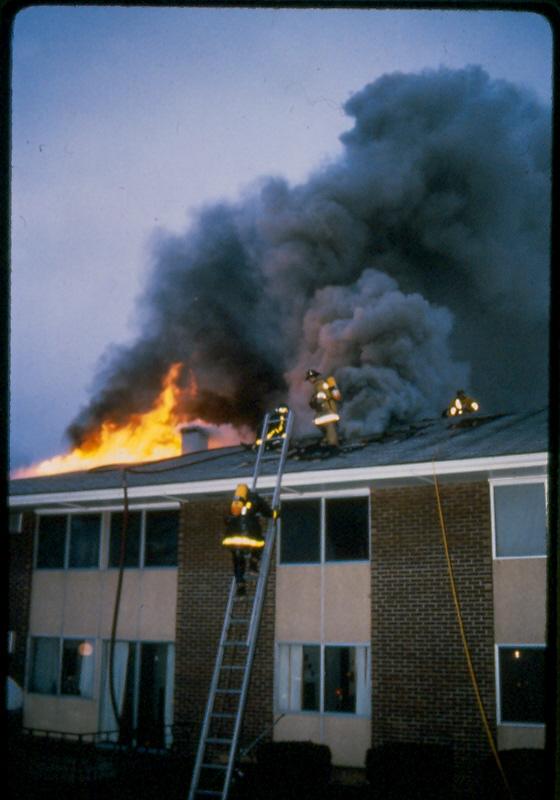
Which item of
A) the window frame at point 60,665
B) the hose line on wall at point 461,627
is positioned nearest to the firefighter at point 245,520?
the hose line on wall at point 461,627

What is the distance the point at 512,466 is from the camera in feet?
38.1

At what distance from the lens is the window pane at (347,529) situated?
13.5 metres

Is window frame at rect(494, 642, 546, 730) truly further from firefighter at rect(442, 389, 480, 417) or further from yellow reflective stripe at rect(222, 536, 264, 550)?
firefighter at rect(442, 389, 480, 417)

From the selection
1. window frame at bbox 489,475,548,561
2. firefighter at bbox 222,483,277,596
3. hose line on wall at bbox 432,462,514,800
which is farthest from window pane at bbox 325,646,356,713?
firefighter at bbox 222,483,277,596

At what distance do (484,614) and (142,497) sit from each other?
6.52 meters

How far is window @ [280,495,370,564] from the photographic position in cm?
1361

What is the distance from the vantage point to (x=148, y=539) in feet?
51.5

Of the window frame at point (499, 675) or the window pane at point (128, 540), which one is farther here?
the window pane at point (128, 540)

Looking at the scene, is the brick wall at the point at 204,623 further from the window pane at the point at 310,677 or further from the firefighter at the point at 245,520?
the firefighter at the point at 245,520

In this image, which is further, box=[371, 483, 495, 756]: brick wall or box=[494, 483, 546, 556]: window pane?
box=[494, 483, 546, 556]: window pane

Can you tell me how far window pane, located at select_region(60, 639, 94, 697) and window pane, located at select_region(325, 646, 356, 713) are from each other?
5004 millimetres

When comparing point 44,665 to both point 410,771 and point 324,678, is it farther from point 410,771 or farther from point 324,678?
point 410,771

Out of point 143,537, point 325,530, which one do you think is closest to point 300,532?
point 325,530

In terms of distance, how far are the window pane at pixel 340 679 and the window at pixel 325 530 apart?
152 centimetres
